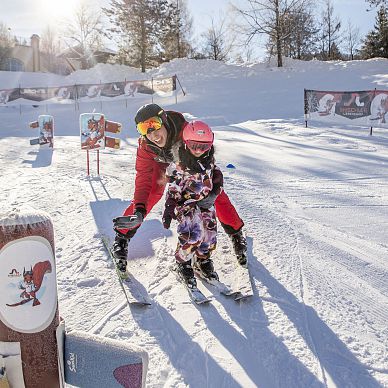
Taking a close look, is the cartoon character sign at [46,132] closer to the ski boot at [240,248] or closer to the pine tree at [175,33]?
the ski boot at [240,248]

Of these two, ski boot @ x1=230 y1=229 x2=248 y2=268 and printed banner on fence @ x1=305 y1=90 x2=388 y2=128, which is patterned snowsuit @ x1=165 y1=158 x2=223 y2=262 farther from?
printed banner on fence @ x1=305 y1=90 x2=388 y2=128

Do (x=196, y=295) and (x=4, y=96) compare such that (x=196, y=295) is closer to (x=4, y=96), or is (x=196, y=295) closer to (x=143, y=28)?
(x=4, y=96)

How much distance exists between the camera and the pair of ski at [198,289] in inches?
122

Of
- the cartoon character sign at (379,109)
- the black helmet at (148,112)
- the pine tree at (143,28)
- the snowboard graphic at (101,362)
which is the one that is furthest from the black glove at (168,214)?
the pine tree at (143,28)

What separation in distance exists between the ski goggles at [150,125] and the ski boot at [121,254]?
36.8 inches

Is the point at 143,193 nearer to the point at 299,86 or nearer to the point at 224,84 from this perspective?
the point at 299,86

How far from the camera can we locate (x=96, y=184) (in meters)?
7.31

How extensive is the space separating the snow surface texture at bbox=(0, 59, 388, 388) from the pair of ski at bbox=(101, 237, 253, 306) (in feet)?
0.19

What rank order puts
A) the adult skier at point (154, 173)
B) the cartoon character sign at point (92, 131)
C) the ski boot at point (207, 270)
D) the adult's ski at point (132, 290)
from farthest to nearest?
the cartoon character sign at point (92, 131)
the adult skier at point (154, 173)
the ski boot at point (207, 270)
the adult's ski at point (132, 290)

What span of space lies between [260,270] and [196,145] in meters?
1.24

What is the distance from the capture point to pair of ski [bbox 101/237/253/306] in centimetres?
309

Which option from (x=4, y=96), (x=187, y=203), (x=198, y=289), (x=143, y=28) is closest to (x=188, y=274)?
(x=198, y=289)

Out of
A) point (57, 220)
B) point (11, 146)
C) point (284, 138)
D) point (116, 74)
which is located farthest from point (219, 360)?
point (116, 74)

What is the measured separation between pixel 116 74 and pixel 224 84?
856 cm
